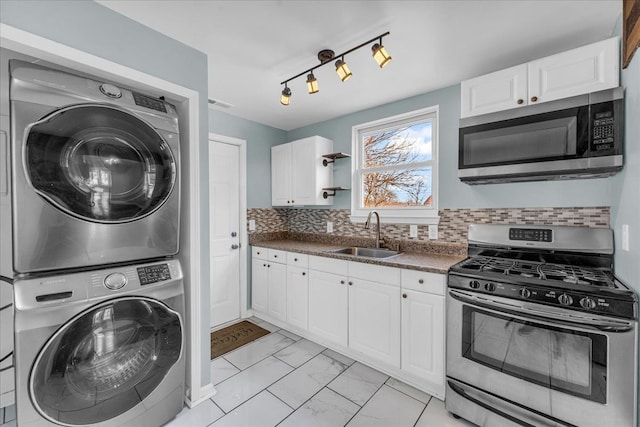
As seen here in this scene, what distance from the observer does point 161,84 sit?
5.59 feet

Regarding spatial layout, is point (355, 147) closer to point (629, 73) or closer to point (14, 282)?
point (629, 73)

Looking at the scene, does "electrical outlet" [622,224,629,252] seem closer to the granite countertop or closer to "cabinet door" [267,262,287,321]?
the granite countertop

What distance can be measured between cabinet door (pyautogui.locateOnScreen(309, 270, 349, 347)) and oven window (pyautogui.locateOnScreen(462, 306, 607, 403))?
3.37 feet

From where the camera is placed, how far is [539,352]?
1500 millimetres

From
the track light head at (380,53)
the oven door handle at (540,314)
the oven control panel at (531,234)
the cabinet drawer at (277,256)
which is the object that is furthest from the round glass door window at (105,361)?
the oven control panel at (531,234)

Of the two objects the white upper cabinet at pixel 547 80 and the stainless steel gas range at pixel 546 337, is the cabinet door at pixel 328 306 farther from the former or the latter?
the white upper cabinet at pixel 547 80

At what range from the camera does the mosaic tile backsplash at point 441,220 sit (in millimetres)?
1928

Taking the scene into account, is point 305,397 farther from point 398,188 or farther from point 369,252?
point 398,188

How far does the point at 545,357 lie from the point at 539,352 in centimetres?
3

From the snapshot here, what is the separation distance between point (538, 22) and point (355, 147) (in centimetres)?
185

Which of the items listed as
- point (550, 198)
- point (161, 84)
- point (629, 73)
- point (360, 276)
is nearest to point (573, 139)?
point (629, 73)

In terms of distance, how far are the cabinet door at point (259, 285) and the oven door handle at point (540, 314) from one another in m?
2.09

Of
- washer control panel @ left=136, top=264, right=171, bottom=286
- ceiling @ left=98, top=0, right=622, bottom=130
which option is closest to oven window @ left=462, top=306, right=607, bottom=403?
ceiling @ left=98, top=0, right=622, bottom=130

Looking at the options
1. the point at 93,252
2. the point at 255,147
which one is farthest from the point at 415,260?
the point at 255,147
